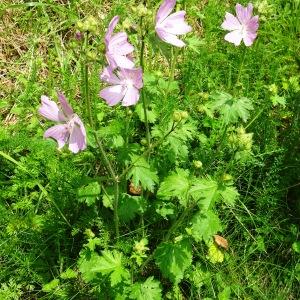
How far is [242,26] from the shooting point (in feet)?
7.06

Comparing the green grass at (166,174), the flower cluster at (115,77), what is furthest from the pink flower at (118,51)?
the green grass at (166,174)

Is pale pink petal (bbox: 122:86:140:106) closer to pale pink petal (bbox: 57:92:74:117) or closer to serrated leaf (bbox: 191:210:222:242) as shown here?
pale pink petal (bbox: 57:92:74:117)

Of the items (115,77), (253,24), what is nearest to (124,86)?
(115,77)

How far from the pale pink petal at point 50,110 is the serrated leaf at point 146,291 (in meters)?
0.90

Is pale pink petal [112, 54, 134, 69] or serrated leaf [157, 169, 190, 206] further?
serrated leaf [157, 169, 190, 206]

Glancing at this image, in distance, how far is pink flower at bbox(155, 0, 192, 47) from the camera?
1.62 metres

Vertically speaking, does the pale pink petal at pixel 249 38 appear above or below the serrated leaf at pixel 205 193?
above

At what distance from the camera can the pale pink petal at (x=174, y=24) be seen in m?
1.68

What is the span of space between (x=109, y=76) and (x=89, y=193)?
2.43 ft

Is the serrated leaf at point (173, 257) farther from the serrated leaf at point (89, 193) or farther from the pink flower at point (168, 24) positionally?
the pink flower at point (168, 24)

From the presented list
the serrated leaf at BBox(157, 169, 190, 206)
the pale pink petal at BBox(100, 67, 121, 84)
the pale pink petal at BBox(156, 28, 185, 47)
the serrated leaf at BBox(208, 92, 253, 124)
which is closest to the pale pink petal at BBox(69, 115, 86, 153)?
the pale pink petal at BBox(100, 67, 121, 84)

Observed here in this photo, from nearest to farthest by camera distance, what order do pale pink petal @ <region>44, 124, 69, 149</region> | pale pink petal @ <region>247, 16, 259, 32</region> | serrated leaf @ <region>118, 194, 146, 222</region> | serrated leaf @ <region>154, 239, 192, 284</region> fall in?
1. pale pink petal @ <region>44, 124, 69, 149</region>
2. pale pink petal @ <region>247, 16, 259, 32</region>
3. serrated leaf @ <region>154, 239, 192, 284</region>
4. serrated leaf @ <region>118, 194, 146, 222</region>

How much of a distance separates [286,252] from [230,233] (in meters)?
0.31

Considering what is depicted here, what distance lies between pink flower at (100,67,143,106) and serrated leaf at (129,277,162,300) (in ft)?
2.85
